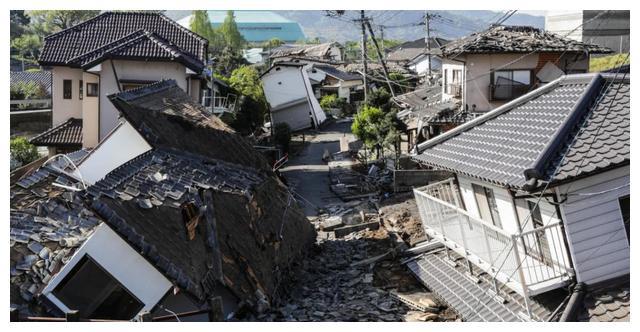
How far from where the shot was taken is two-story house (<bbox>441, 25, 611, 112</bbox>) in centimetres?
1880

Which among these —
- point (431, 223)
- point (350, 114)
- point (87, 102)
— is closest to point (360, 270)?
point (431, 223)

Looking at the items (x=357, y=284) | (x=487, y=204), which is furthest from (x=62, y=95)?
(x=487, y=204)

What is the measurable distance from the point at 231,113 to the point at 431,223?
1896 cm

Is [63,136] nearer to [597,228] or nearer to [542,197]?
[542,197]

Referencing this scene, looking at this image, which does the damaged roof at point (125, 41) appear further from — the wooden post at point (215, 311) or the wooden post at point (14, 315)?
the wooden post at point (14, 315)

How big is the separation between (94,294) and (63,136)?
1459 cm

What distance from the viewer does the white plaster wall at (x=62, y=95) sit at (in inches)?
857

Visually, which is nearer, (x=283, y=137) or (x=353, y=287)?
(x=353, y=287)

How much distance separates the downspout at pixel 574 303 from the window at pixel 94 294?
206 inches

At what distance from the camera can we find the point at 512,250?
8.05 metres

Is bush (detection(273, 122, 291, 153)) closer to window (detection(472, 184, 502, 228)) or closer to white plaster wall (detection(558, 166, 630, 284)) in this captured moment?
window (detection(472, 184, 502, 228))

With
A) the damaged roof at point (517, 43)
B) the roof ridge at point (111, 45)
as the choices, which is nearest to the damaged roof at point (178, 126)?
the roof ridge at point (111, 45)

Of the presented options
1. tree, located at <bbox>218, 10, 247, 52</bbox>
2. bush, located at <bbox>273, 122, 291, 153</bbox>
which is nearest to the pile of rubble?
bush, located at <bbox>273, 122, 291, 153</bbox>

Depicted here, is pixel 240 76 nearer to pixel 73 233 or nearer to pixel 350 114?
pixel 350 114
